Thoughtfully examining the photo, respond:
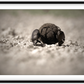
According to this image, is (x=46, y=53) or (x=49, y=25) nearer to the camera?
(x=46, y=53)

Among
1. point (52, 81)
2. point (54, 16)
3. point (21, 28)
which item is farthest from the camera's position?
point (54, 16)

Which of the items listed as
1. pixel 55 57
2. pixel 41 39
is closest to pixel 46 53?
pixel 55 57

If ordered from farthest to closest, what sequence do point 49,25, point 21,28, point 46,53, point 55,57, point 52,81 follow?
point 21,28, point 49,25, point 46,53, point 55,57, point 52,81

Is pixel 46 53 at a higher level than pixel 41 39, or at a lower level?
lower

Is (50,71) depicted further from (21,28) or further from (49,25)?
(21,28)

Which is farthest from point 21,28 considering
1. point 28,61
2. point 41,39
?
point 28,61

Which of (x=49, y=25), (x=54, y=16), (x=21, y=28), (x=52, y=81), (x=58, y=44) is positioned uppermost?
(x=54, y=16)
